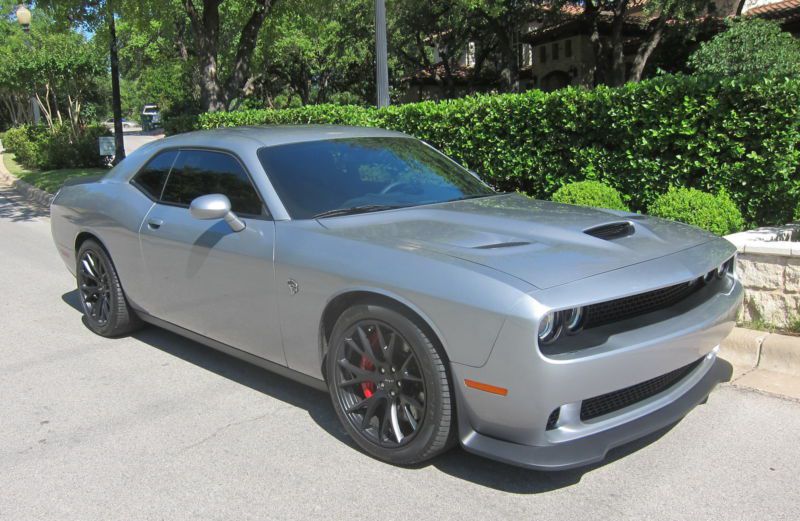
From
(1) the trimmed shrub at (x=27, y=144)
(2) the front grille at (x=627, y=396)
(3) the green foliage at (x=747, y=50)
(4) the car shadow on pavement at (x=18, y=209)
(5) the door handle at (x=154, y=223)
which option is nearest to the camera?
(2) the front grille at (x=627, y=396)

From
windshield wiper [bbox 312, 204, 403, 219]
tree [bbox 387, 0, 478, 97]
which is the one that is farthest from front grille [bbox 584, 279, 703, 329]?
tree [bbox 387, 0, 478, 97]

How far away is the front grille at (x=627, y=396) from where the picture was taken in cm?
287

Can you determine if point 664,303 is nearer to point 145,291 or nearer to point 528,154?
point 145,291

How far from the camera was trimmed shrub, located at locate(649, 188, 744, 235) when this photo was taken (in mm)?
5891

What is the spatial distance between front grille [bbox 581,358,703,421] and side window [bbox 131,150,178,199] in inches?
130

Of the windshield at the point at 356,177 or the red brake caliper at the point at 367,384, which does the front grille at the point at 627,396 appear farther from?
the windshield at the point at 356,177

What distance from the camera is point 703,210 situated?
592 centimetres

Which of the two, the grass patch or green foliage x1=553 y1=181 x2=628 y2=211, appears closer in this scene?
green foliage x1=553 y1=181 x2=628 y2=211

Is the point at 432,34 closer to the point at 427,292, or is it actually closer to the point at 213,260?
the point at 213,260

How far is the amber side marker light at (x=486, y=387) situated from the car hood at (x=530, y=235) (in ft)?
1.45

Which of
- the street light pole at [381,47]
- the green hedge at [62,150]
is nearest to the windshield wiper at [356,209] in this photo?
the street light pole at [381,47]

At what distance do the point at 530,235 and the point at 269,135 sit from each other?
1.90m

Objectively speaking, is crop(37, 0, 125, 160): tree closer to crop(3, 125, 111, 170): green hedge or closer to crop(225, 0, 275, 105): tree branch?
crop(225, 0, 275, 105): tree branch

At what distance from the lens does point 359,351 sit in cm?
325
